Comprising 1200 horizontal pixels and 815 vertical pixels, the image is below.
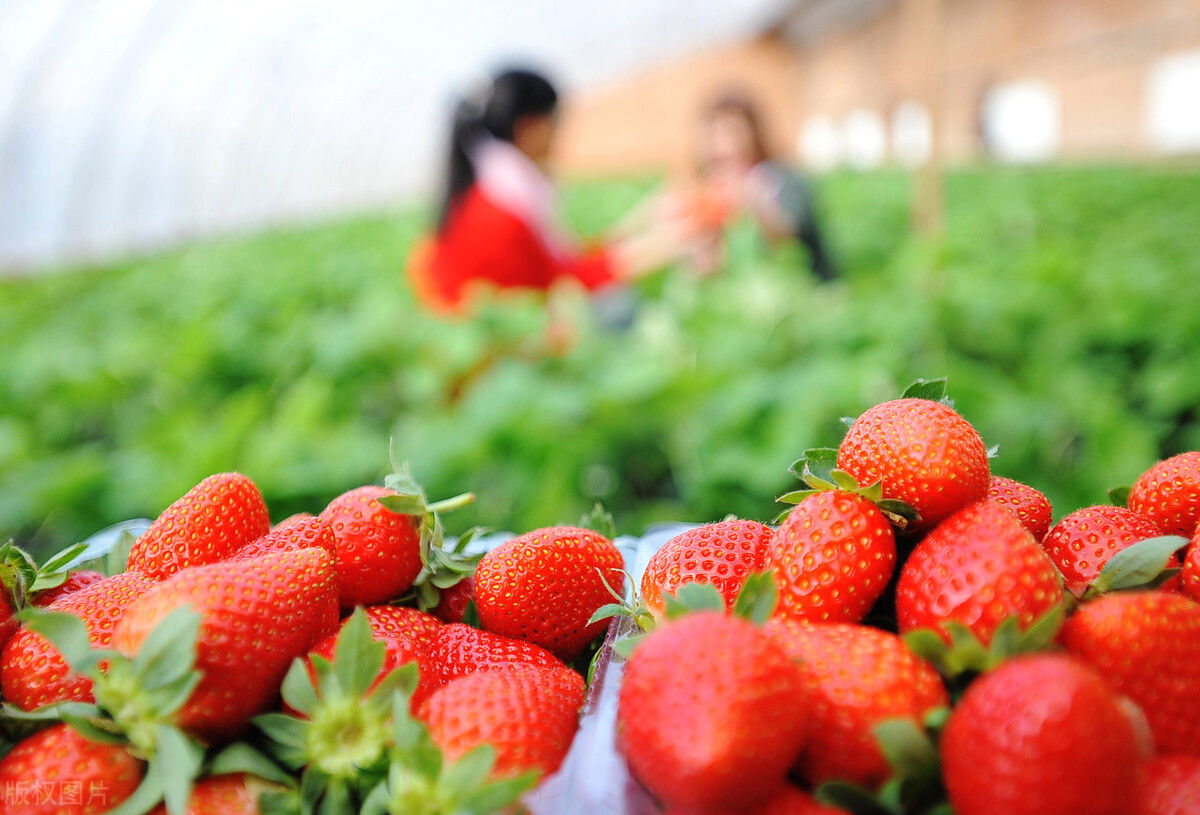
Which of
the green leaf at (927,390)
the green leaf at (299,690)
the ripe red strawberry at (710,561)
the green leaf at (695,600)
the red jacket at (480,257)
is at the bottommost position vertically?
the red jacket at (480,257)

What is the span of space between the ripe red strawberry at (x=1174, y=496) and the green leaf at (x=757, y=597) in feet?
1.15

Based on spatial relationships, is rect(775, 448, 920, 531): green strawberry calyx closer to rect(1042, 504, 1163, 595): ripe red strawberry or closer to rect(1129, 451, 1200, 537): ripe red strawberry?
rect(1042, 504, 1163, 595): ripe red strawberry

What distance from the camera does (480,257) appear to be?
144 inches

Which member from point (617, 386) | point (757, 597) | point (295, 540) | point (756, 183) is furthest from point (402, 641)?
point (756, 183)

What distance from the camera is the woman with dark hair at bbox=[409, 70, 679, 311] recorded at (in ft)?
11.4

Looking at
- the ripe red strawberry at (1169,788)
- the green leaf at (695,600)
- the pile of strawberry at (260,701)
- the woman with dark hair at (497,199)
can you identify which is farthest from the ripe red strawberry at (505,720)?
the woman with dark hair at (497,199)

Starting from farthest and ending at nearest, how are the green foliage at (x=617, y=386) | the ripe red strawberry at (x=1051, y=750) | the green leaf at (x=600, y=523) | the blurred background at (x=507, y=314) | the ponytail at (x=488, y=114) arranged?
the ponytail at (x=488, y=114) → the blurred background at (x=507, y=314) → the green foliage at (x=617, y=386) → the green leaf at (x=600, y=523) → the ripe red strawberry at (x=1051, y=750)

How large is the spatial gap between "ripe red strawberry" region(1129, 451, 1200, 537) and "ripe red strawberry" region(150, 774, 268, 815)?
0.67m

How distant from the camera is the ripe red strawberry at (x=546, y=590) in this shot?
0.73m

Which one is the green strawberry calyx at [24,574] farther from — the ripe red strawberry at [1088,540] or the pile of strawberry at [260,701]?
the ripe red strawberry at [1088,540]

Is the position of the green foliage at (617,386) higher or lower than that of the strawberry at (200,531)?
lower

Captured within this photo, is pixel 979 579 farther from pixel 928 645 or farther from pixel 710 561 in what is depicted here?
pixel 710 561

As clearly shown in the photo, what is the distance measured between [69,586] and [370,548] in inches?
9.6

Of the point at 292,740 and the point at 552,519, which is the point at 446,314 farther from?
the point at 292,740
